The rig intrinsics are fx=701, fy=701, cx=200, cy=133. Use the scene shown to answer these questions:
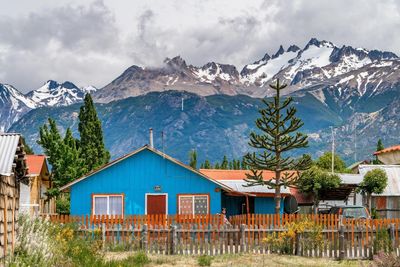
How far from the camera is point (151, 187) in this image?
35.5 meters

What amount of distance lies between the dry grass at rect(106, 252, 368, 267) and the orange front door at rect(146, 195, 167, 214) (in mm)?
10075

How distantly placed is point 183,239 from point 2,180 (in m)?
11.0

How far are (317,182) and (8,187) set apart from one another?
1077 inches

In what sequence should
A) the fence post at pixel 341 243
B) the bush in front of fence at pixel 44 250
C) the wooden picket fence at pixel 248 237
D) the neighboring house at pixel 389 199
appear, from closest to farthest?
1. the bush in front of fence at pixel 44 250
2. the fence post at pixel 341 243
3. the wooden picket fence at pixel 248 237
4. the neighboring house at pixel 389 199

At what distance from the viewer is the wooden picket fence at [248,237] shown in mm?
26109

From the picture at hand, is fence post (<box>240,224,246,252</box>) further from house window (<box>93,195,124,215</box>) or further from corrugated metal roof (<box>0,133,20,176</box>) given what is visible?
corrugated metal roof (<box>0,133,20,176</box>)

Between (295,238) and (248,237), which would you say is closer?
(295,238)

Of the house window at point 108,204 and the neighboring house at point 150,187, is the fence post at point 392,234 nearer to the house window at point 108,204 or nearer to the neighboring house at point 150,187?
the neighboring house at point 150,187

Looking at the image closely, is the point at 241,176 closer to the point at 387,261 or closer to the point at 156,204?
the point at 156,204

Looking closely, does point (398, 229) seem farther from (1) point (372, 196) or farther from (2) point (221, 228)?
(1) point (372, 196)

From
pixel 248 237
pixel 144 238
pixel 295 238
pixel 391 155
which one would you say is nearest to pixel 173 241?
pixel 144 238

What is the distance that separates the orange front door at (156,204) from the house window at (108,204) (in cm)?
137

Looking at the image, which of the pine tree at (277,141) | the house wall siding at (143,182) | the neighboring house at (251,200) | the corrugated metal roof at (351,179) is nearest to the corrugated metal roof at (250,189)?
the neighboring house at (251,200)

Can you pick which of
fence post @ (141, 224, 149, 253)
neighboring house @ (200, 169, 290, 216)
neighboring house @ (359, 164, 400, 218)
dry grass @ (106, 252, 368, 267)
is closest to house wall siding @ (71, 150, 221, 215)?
neighboring house @ (200, 169, 290, 216)
